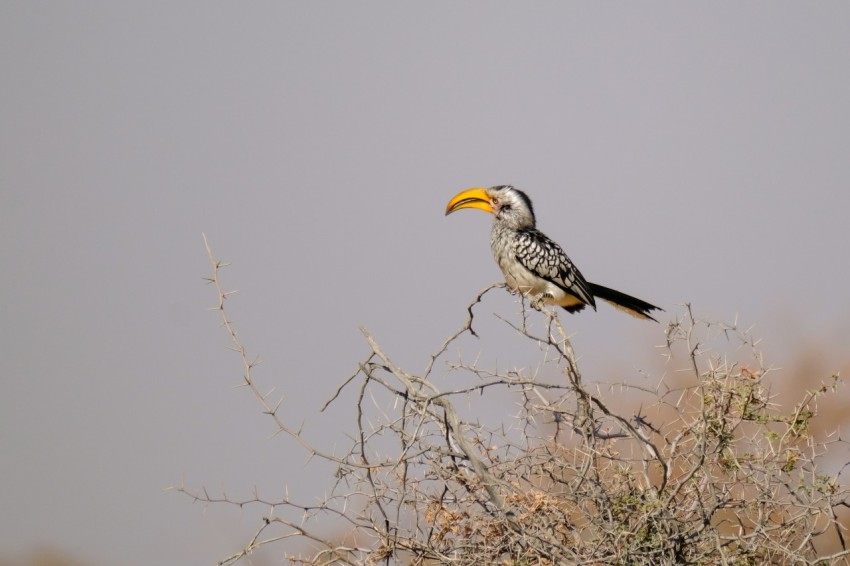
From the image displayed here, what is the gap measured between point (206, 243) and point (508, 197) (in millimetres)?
3248

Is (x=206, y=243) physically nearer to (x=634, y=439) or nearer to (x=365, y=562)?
(x=365, y=562)

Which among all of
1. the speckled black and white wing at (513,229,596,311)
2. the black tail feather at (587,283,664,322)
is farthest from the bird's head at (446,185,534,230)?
the black tail feather at (587,283,664,322)

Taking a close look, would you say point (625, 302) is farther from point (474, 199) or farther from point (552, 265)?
point (474, 199)

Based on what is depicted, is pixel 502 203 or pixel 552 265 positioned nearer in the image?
pixel 552 265

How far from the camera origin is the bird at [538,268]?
18.8 ft

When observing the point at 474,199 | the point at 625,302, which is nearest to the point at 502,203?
the point at 474,199

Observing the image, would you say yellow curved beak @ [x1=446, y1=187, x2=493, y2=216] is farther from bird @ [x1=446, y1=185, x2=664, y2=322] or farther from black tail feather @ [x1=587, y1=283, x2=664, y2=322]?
black tail feather @ [x1=587, y1=283, x2=664, y2=322]

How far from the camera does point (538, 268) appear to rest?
18.8 ft

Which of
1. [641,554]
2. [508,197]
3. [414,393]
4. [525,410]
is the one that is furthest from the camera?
[508,197]

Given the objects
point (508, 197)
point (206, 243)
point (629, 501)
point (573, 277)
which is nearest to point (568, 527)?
point (629, 501)

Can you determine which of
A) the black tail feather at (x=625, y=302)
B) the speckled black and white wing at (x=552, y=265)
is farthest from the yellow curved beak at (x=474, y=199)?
the black tail feather at (x=625, y=302)

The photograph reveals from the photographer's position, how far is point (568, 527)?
358 centimetres

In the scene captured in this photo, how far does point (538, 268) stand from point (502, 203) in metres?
0.69

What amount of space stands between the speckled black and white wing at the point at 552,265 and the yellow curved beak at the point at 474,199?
19.0 inches
